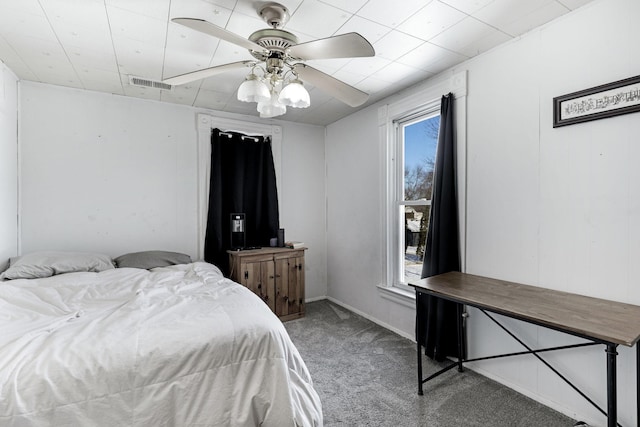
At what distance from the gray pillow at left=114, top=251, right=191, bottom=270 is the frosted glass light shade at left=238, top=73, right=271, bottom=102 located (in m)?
1.93

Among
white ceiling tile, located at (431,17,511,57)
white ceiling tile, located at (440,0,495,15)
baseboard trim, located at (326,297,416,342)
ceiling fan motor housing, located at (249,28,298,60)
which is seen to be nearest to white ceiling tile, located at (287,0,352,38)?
ceiling fan motor housing, located at (249,28,298,60)

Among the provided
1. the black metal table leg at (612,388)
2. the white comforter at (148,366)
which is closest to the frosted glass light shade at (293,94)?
the white comforter at (148,366)

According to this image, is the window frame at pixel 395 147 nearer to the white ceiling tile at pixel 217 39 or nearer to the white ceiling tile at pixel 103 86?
the white ceiling tile at pixel 217 39

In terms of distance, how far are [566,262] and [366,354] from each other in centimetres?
167

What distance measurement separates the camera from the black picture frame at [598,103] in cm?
165

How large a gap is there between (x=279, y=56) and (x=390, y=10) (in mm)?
725

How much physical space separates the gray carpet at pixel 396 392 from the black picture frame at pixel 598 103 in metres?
1.82

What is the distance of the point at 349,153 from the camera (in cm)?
386

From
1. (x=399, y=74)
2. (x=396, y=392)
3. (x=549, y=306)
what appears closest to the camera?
(x=549, y=306)

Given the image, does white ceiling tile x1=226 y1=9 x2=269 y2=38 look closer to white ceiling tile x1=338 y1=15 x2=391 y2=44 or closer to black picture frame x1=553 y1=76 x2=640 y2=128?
white ceiling tile x1=338 y1=15 x2=391 y2=44

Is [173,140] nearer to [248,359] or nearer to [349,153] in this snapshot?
[349,153]

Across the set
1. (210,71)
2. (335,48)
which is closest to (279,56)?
(335,48)

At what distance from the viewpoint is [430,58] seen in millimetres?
2381

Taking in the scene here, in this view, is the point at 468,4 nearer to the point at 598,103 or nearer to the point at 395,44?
the point at 395,44
